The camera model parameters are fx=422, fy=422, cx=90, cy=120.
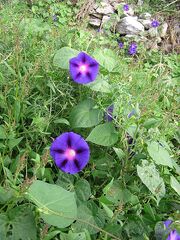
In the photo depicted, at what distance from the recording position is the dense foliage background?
1071 millimetres

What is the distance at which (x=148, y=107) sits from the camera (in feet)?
4.65

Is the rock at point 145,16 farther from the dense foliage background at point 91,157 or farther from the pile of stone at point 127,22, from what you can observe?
the dense foliage background at point 91,157

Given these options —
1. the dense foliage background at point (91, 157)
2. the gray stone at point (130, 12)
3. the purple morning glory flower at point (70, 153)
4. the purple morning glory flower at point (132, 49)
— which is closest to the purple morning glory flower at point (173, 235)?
the dense foliage background at point (91, 157)

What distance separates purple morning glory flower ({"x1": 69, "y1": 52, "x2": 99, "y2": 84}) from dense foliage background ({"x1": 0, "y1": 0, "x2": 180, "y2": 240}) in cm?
4

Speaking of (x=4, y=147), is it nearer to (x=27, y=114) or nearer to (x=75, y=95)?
(x=27, y=114)

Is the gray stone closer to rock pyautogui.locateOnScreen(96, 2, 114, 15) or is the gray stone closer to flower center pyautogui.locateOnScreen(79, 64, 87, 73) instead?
rock pyautogui.locateOnScreen(96, 2, 114, 15)

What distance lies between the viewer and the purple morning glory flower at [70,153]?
1226 mm

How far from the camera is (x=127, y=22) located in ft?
12.7

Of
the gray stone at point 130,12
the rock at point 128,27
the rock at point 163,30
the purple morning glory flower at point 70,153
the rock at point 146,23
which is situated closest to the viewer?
the purple morning glory flower at point 70,153

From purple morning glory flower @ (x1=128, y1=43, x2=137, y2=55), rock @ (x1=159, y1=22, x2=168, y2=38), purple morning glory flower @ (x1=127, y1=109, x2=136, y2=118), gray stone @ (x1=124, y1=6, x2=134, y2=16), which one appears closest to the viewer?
purple morning glory flower @ (x1=127, y1=109, x2=136, y2=118)

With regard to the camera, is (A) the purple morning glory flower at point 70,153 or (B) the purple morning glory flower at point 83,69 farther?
(B) the purple morning glory flower at point 83,69

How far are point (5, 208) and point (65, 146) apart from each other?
9.8 inches

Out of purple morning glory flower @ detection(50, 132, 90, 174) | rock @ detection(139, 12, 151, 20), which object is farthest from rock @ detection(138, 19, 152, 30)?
purple morning glory flower @ detection(50, 132, 90, 174)

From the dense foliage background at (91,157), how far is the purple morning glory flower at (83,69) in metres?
0.04
